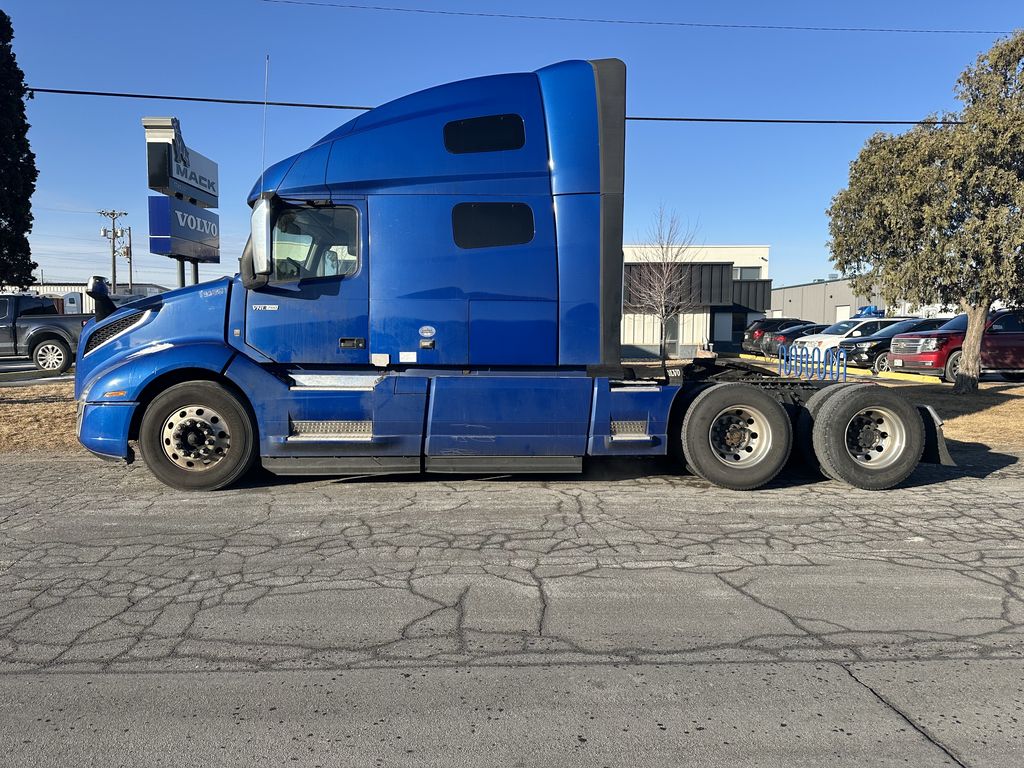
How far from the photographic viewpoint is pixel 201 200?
1249 centimetres

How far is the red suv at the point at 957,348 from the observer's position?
1616 centimetres

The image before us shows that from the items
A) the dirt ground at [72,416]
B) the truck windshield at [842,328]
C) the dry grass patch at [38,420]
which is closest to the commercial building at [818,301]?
the truck windshield at [842,328]

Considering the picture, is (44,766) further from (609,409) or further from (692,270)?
(692,270)

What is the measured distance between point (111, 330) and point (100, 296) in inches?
21.7

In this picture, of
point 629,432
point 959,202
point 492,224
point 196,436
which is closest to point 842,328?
point 959,202

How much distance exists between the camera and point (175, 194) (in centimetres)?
1153

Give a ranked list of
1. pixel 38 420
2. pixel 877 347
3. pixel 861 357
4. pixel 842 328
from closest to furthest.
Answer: pixel 38 420 → pixel 877 347 → pixel 861 357 → pixel 842 328

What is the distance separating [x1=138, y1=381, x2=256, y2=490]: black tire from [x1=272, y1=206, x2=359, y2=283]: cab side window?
1290mm

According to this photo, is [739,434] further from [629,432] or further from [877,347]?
[877,347]

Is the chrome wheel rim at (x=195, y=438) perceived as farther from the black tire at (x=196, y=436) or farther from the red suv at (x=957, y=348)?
the red suv at (x=957, y=348)

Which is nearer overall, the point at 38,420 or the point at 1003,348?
the point at 38,420

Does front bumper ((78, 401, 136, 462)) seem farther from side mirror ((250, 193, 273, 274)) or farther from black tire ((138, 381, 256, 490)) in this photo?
side mirror ((250, 193, 273, 274))

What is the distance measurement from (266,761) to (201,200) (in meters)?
11.9

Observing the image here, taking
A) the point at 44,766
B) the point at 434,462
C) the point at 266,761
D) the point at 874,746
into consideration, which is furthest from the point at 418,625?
the point at 434,462
